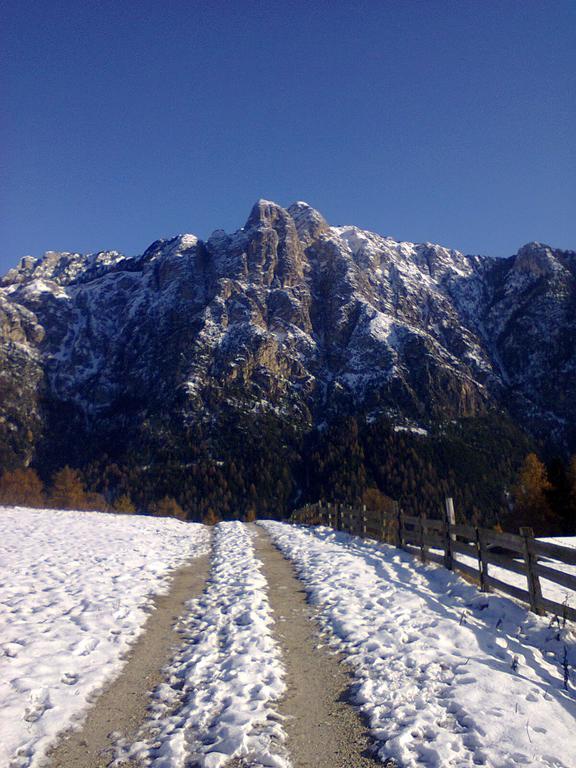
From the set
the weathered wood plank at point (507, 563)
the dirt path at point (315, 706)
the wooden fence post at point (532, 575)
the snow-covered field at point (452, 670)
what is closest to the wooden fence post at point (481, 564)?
the weathered wood plank at point (507, 563)

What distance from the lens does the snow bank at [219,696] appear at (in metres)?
5.30

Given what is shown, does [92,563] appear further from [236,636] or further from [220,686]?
[220,686]

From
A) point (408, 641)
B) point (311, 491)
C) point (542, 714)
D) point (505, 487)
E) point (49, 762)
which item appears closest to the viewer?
point (49, 762)

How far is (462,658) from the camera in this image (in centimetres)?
773

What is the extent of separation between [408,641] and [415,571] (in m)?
6.73

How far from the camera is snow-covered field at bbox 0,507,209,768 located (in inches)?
241

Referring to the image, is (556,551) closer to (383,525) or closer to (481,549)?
(481,549)

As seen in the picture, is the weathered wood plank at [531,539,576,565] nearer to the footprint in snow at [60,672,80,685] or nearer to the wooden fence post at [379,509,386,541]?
the footprint in snow at [60,672,80,685]

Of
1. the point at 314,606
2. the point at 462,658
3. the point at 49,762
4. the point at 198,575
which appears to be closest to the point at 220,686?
the point at 49,762

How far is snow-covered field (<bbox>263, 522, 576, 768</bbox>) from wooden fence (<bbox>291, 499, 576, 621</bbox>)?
1.47ft

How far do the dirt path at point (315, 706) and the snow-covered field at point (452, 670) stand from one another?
29 centimetres

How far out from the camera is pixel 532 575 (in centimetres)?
1002

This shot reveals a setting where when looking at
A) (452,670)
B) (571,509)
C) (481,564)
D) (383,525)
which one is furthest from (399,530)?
(571,509)

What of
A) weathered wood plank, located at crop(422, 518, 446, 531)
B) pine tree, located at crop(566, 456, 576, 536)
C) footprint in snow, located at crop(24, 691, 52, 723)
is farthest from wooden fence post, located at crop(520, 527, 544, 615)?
pine tree, located at crop(566, 456, 576, 536)
